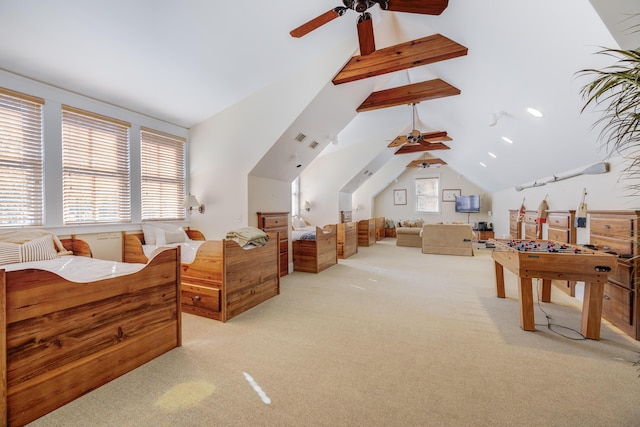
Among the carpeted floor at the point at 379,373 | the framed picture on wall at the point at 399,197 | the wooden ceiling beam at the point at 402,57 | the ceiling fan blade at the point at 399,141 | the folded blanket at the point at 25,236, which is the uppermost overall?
the wooden ceiling beam at the point at 402,57

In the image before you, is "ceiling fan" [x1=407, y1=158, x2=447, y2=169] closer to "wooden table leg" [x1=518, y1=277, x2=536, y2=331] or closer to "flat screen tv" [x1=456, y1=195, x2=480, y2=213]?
"flat screen tv" [x1=456, y1=195, x2=480, y2=213]

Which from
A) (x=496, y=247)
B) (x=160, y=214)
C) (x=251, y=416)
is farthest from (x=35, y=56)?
(x=496, y=247)

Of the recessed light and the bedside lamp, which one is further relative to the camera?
the bedside lamp

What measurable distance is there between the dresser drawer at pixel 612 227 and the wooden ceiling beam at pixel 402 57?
229 centimetres

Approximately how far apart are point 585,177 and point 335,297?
3531mm

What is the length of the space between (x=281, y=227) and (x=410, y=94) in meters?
3.13

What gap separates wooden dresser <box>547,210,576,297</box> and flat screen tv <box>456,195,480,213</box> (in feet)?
18.7

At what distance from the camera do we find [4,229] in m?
2.86

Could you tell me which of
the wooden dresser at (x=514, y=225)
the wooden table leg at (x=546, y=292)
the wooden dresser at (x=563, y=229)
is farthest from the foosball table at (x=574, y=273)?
the wooden dresser at (x=514, y=225)

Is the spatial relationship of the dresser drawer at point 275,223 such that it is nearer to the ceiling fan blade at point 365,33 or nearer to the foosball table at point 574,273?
the ceiling fan blade at point 365,33

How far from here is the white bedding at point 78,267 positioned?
7.30ft

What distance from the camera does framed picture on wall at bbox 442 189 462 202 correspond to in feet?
34.2

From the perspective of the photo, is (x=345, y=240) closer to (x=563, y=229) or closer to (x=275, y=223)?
(x=275, y=223)

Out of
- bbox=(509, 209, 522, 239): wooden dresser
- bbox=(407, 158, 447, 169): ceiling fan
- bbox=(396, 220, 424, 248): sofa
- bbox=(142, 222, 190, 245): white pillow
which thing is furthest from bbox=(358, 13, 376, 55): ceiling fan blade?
bbox=(407, 158, 447, 169): ceiling fan
